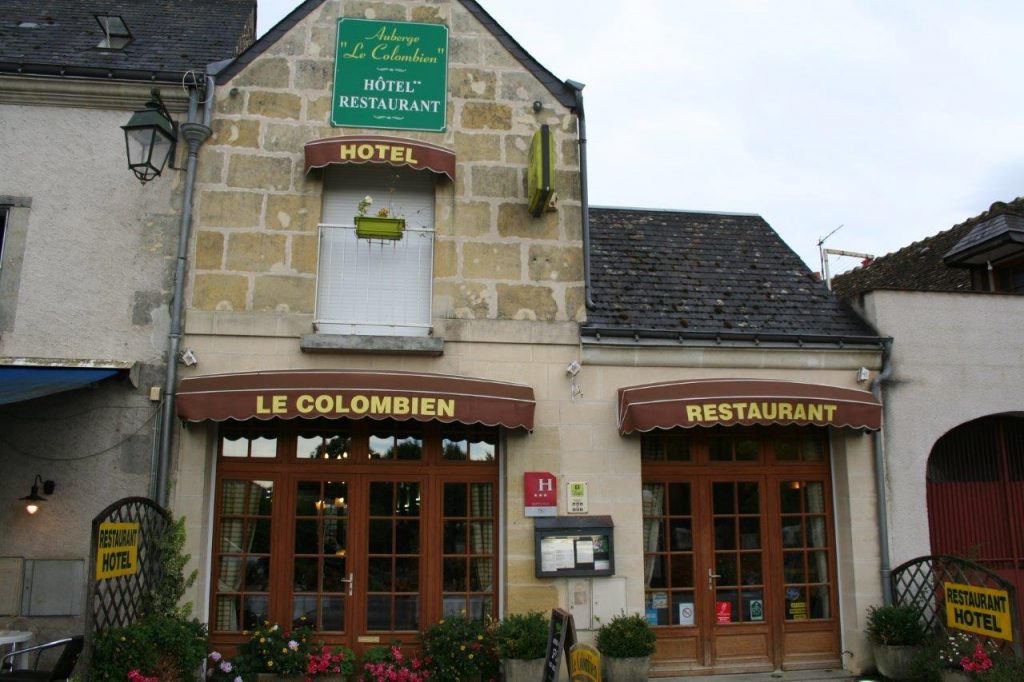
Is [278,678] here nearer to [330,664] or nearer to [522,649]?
[330,664]

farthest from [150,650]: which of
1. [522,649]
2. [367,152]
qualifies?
[367,152]

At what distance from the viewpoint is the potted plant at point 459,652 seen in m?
8.21

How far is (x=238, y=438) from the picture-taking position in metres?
8.98

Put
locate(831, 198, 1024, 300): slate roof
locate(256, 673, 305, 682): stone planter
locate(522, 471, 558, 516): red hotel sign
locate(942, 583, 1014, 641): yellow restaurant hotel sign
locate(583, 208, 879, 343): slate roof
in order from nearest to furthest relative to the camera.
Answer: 1. locate(942, 583, 1014, 641): yellow restaurant hotel sign
2. locate(256, 673, 305, 682): stone planter
3. locate(522, 471, 558, 516): red hotel sign
4. locate(583, 208, 879, 343): slate roof
5. locate(831, 198, 1024, 300): slate roof

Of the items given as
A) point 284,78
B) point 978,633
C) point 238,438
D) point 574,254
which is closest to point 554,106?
point 574,254

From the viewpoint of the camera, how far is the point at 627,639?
8352 mm

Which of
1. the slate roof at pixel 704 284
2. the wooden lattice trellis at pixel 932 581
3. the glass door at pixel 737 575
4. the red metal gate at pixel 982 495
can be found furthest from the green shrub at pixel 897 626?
the slate roof at pixel 704 284

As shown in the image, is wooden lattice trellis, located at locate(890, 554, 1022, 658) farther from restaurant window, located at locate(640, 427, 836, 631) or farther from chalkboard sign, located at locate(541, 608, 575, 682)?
chalkboard sign, located at locate(541, 608, 575, 682)

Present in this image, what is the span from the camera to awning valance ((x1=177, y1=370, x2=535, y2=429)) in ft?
26.6

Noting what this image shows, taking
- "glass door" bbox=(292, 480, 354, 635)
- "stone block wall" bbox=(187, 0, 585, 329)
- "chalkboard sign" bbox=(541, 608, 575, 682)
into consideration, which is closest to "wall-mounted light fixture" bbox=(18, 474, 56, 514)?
"stone block wall" bbox=(187, 0, 585, 329)

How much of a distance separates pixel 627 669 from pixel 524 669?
1.07 metres

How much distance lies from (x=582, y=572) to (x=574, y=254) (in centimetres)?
347

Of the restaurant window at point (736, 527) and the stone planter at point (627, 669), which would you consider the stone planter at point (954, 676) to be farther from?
the stone planter at point (627, 669)

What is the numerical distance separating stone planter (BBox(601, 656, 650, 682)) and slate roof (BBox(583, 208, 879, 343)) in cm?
338
